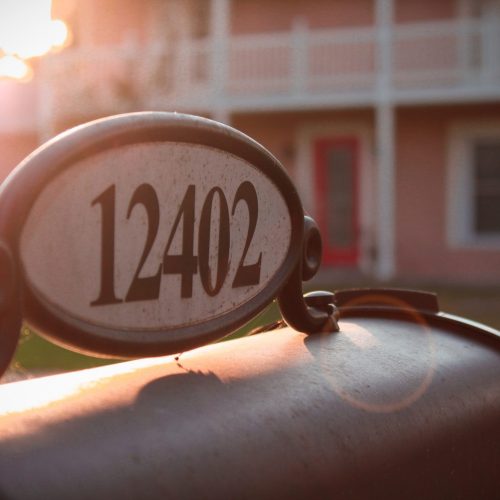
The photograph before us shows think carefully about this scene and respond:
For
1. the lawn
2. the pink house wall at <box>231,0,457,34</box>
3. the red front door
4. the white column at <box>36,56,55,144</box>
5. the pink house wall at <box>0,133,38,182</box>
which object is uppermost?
the pink house wall at <box>231,0,457,34</box>

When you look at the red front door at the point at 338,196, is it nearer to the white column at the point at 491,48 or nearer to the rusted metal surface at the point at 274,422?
the white column at the point at 491,48

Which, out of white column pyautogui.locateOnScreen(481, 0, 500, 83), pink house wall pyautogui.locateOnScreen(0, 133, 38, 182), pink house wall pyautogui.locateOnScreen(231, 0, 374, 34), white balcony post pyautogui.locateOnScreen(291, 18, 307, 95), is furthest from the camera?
pink house wall pyautogui.locateOnScreen(0, 133, 38, 182)

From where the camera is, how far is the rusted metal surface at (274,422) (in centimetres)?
79

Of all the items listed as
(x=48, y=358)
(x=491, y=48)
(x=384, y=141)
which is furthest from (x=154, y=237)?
(x=491, y=48)

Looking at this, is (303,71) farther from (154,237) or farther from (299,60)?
(154,237)

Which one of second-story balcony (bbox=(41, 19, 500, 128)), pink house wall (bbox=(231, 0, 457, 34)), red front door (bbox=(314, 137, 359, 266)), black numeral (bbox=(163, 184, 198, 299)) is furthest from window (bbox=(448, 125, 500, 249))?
black numeral (bbox=(163, 184, 198, 299))

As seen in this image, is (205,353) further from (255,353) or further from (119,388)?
(119,388)

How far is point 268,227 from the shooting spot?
1.12m

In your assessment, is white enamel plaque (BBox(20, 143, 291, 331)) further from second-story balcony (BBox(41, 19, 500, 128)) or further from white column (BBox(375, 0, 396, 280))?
white column (BBox(375, 0, 396, 280))

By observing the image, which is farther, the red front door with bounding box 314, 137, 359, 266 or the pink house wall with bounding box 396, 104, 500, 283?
the red front door with bounding box 314, 137, 359, 266

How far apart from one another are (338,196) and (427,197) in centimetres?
135

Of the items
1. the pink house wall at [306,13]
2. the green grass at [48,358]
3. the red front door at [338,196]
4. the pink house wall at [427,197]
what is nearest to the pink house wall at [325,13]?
the pink house wall at [306,13]

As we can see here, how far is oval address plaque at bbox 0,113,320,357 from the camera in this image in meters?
0.86

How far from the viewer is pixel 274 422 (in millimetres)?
921
